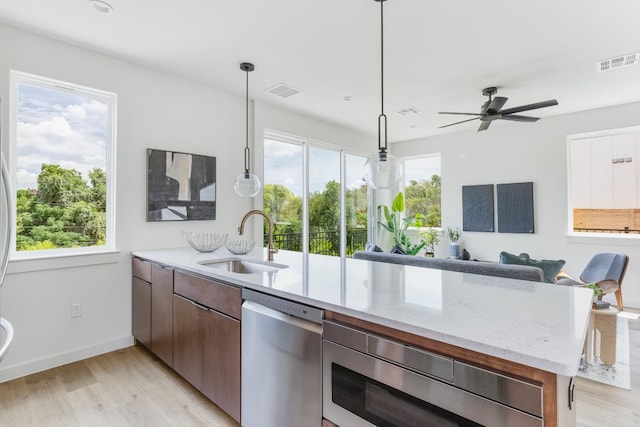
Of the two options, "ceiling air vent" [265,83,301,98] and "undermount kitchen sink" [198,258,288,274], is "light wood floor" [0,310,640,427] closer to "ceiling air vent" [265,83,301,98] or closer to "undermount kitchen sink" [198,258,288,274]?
"undermount kitchen sink" [198,258,288,274]

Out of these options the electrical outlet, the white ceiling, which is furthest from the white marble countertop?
the white ceiling

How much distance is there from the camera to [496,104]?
3.62m

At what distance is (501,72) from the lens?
3.47 meters

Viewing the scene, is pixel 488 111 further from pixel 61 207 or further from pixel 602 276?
pixel 61 207

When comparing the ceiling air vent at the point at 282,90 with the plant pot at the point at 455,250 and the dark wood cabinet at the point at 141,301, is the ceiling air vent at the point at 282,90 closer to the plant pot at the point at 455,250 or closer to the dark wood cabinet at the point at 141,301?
the dark wood cabinet at the point at 141,301

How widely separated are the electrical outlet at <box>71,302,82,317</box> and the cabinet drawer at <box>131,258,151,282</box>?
1.58 feet

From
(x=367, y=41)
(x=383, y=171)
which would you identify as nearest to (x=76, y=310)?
(x=383, y=171)

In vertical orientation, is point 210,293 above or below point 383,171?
below

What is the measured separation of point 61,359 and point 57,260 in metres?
0.82

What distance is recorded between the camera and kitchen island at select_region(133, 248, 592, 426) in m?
0.90

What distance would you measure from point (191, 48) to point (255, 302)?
7.88ft

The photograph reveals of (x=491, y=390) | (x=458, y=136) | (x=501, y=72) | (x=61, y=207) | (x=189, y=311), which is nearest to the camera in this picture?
(x=491, y=390)

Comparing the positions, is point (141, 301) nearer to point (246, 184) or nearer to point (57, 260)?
point (57, 260)

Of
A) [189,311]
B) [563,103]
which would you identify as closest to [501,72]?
[563,103]
